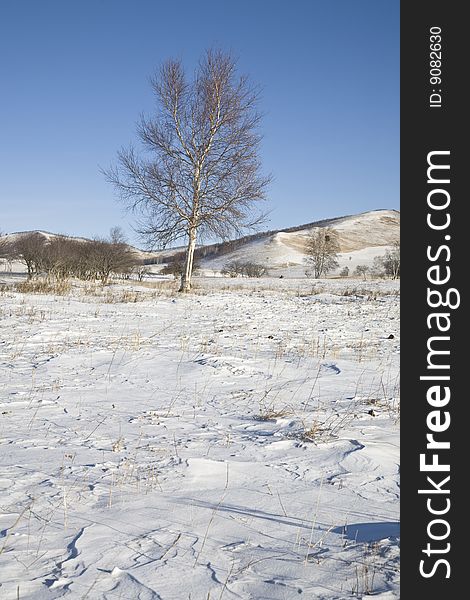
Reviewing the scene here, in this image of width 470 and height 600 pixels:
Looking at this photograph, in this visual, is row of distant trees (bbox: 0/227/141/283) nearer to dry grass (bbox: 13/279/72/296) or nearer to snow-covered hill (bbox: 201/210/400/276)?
dry grass (bbox: 13/279/72/296)

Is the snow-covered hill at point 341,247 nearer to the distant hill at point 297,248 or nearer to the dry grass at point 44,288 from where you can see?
the distant hill at point 297,248

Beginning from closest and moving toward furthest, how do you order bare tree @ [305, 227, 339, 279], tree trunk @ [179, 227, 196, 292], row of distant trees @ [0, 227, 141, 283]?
1. tree trunk @ [179, 227, 196, 292]
2. row of distant trees @ [0, 227, 141, 283]
3. bare tree @ [305, 227, 339, 279]

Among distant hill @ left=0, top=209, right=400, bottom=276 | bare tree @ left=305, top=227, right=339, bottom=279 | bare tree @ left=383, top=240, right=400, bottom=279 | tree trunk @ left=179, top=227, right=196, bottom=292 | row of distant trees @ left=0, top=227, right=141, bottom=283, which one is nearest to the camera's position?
tree trunk @ left=179, top=227, right=196, bottom=292

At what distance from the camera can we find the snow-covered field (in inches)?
71.3

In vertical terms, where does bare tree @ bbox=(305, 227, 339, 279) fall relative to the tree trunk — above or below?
above

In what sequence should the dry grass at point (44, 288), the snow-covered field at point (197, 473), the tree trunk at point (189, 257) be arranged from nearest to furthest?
Result: 1. the snow-covered field at point (197, 473)
2. the dry grass at point (44, 288)
3. the tree trunk at point (189, 257)

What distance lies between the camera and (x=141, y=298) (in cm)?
1691

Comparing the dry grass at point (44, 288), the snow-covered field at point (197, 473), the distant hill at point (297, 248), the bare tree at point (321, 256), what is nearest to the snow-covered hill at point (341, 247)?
the distant hill at point (297, 248)

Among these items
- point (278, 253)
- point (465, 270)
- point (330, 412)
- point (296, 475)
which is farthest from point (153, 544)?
point (278, 253)

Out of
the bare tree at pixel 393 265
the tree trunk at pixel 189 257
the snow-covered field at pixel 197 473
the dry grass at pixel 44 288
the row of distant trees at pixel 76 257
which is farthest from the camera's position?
the bare tree at pixel 393 265

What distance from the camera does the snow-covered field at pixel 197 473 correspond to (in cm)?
181

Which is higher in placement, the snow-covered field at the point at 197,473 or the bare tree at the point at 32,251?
the bare tree at the point at 32,251

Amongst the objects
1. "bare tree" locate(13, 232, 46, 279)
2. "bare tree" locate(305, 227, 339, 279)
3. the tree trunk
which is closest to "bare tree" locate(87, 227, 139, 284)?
"bare tree" locate(13, 232, 46, 279)

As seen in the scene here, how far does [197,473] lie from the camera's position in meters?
2.97
